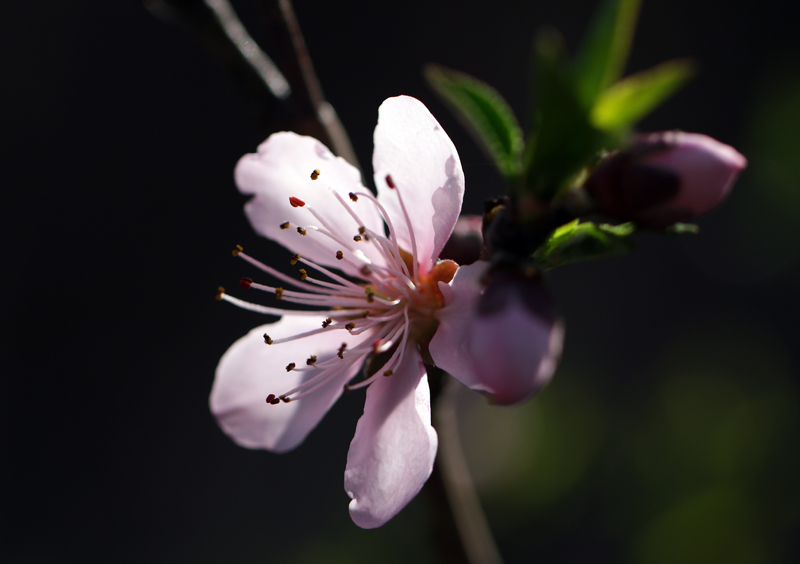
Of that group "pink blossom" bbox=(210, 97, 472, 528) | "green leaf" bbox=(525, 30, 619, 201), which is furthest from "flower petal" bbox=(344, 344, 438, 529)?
"green leaf" bbox=(525, 30, 619, 201)

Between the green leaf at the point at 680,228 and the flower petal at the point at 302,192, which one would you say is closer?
the green leaf at the point at 680,228

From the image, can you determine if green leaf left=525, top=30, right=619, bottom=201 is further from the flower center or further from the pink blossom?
the flower center

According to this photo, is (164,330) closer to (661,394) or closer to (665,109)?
(661,394)

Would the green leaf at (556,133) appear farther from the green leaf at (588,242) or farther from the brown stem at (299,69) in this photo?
the brown stem at (299,69)

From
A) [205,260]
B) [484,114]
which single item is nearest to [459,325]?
[484,114]

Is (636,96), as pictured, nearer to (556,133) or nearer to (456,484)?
(556,133)

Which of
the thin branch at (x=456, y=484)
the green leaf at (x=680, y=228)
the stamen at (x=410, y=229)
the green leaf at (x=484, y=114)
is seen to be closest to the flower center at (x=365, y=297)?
the stamen at (x=410, y=229)
